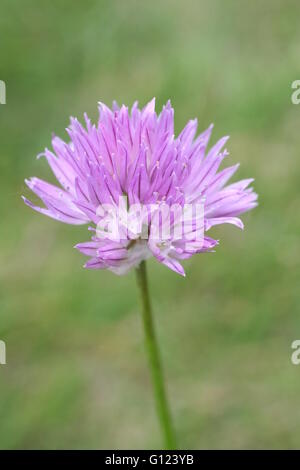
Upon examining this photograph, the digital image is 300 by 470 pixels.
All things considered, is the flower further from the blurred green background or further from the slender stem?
the blurred green background

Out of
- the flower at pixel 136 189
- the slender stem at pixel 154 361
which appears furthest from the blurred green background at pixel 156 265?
the flower at pixel 136 189

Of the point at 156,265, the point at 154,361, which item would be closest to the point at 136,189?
the point at 154,361

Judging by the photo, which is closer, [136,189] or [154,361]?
[136,189]

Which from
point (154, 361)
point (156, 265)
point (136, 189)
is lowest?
point (154, 361)

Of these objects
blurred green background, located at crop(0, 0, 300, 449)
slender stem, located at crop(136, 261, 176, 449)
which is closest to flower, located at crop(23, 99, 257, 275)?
slender stem, located at crop(136, 261, 176, 449)

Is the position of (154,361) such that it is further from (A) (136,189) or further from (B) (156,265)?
(B) (156,265)

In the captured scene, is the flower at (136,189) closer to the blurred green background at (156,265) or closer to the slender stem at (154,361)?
the slender stem at (154,361)

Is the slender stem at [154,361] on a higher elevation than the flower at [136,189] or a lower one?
lower
